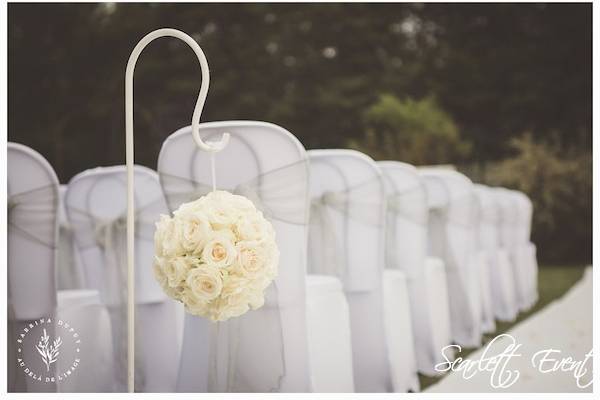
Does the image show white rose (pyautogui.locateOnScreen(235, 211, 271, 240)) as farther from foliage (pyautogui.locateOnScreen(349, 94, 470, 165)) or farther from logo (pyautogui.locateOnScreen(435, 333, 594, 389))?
foliage (pyautogui.locateOnScreen(349, 94, 470, 165))

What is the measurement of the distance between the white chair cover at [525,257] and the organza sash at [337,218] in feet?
11.3

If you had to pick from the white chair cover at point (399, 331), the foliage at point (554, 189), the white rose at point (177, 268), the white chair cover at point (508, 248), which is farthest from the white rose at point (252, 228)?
the white chair cover at point (508, 248)

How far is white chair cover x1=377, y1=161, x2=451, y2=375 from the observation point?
374 centimetres

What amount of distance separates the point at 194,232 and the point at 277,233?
0.84 meters

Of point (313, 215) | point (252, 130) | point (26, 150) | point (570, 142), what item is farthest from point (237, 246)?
point (570, 142)

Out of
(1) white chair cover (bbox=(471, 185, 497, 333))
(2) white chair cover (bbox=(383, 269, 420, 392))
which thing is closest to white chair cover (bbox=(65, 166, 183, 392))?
(2) white chair cover (bbox=(383, 269, 420, 392))

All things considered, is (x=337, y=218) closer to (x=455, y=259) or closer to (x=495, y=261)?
(x=455, y=259)

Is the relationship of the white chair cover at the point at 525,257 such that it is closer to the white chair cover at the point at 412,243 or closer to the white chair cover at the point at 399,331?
the white chair cover at the point at 412,243

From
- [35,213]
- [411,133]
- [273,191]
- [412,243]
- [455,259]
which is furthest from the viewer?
[411,133]

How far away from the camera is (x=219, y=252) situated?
157 cm

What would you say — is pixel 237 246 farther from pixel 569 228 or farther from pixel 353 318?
pixel 569 228

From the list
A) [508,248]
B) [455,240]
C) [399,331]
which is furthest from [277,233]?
[508,248]

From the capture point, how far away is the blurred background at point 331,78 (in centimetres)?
371

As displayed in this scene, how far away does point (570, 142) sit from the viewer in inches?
206
